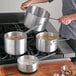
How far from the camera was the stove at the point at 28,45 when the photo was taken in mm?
1147

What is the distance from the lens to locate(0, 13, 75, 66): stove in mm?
1147

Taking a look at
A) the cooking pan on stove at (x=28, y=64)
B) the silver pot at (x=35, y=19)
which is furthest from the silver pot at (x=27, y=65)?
the silver pot at (x=35, y=19)

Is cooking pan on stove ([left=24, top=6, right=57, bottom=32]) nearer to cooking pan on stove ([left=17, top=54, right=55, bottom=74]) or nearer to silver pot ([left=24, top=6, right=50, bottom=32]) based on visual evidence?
silver pot ([left=24, top=6, right=50, bottom=32])

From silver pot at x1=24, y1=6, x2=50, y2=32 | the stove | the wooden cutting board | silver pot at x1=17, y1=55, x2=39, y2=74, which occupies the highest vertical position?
silver pot at x1=24, y1=6, x2=50, y2=32

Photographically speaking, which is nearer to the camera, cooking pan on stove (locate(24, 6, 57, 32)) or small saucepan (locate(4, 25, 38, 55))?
small saucepan (locate(4, 25, 38, 55))

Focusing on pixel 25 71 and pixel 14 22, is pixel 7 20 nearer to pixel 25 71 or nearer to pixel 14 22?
pixel 14 22

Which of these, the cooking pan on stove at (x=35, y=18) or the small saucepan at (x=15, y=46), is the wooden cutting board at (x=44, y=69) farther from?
the cooking pan on stove at (x=35, y=18)

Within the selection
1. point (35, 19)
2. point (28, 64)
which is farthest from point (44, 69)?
point (35, 19)

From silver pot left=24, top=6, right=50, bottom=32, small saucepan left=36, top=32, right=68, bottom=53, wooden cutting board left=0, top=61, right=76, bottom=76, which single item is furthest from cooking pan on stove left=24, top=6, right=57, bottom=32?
wooden cutting board left=0, top=61, right=76, bottom=76

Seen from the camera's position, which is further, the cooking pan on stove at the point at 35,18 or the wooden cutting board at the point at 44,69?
the cooking pan on stove at the point at 35,18

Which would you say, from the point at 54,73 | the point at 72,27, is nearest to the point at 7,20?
the point at 72,27

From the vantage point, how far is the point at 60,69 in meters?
1.12

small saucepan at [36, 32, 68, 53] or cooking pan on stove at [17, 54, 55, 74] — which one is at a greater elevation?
small saucepan at [36, 32, 68, 53]

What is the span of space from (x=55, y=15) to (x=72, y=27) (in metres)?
0.84
